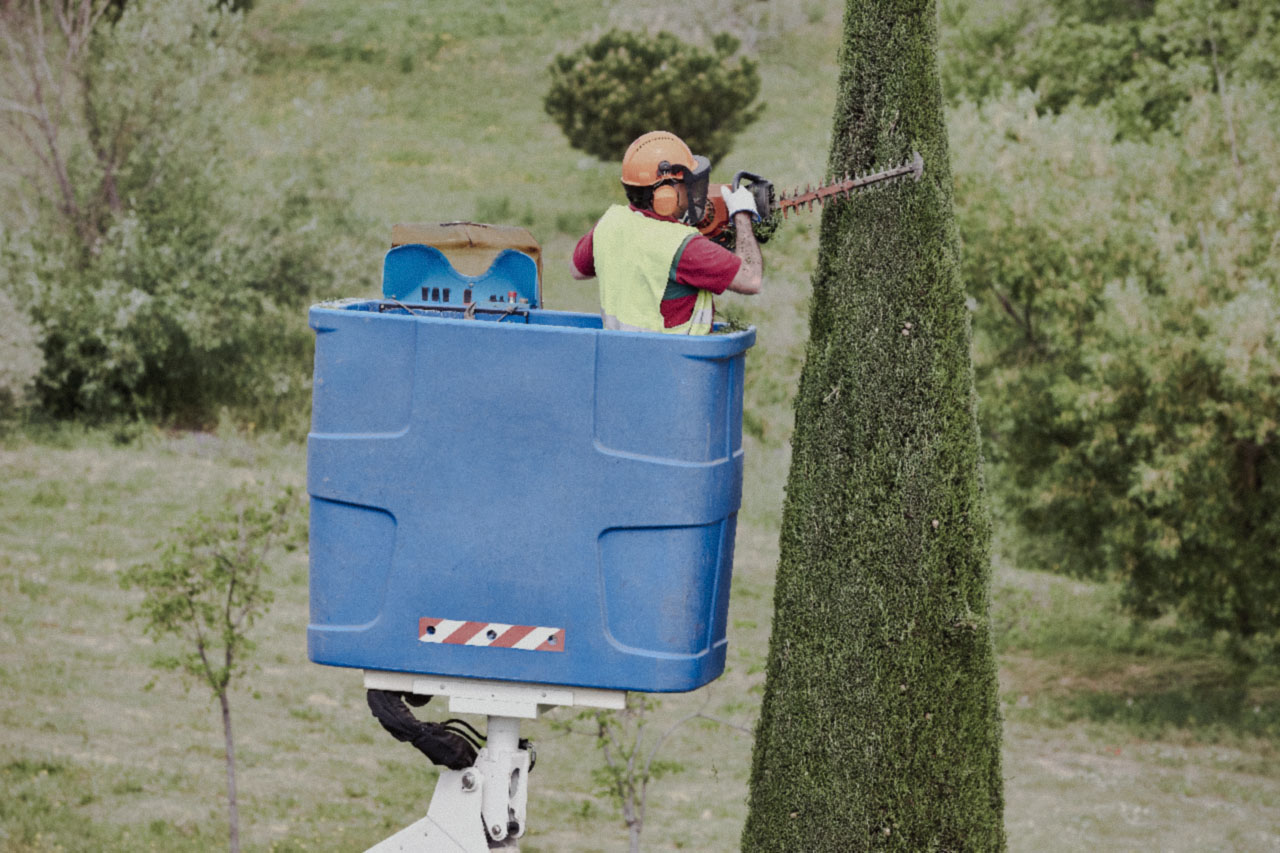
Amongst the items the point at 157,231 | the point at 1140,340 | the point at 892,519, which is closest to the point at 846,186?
the point at 892,519

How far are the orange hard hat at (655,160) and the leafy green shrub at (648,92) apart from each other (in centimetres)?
2357

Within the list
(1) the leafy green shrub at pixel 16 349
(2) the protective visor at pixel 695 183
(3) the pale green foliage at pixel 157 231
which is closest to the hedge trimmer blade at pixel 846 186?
(2) the protective visor at pixel 695 183

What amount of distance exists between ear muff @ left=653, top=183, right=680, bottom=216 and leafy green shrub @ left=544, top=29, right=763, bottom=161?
23580 mm

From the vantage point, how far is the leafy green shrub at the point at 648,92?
91.5 ft

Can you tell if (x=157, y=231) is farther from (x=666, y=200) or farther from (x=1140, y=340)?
(x=666, y=200)

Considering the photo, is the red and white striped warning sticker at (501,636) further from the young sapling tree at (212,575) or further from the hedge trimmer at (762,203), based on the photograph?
the young sapling tree at (212,575)

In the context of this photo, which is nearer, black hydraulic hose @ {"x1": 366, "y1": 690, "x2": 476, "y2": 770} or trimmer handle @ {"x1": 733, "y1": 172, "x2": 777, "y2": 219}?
black hydraulic hose @ {"x1": 366, "y1": 690, "x2": 476, "y2": 770}

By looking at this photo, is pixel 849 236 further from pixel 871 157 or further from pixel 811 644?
pixel 811 644

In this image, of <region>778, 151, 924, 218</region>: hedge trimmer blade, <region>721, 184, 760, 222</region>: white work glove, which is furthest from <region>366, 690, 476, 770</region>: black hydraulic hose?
<region>778, 151, 924, 218</region>: hedge trimmer blade

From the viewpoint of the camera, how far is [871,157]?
493 centimetres

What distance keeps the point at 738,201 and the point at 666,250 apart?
1.01 feet

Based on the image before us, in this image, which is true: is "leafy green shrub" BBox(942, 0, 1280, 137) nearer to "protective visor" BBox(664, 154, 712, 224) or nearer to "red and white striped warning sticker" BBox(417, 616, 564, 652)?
"protective visor" BBox(664, 154, 712, 224)

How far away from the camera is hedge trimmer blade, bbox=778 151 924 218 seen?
456 centimetres

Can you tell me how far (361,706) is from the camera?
40.7 feet
